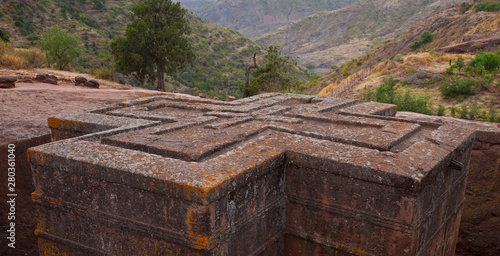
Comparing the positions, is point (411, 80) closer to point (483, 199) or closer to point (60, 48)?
point (483, 199)

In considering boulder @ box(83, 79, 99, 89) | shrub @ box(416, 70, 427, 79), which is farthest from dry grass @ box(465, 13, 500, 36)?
boulder @ box(83, 79, 99, 89)

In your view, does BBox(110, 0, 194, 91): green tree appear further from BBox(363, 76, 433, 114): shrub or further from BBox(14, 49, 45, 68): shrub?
BBox(363, 76, 433, 114): shrub

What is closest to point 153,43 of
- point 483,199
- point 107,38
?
point 107,38

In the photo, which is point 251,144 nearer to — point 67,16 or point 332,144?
point 332,144

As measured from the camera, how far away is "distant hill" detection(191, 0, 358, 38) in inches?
5202

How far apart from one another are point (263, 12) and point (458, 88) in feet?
421

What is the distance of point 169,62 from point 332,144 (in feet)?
58.9

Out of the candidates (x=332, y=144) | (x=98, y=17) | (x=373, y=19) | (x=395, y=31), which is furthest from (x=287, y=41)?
(x=332, y=144)

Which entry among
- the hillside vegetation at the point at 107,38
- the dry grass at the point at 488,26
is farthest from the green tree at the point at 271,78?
the dry grass at the point at 488,26

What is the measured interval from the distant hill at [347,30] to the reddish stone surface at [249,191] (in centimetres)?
6075

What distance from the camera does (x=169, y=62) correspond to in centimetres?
2073

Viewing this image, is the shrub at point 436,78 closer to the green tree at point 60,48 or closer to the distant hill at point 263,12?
the green tree at point 60,48

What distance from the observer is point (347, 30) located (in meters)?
80.8

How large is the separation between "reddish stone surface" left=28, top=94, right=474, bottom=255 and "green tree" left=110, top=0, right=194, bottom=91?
16.4 meters
